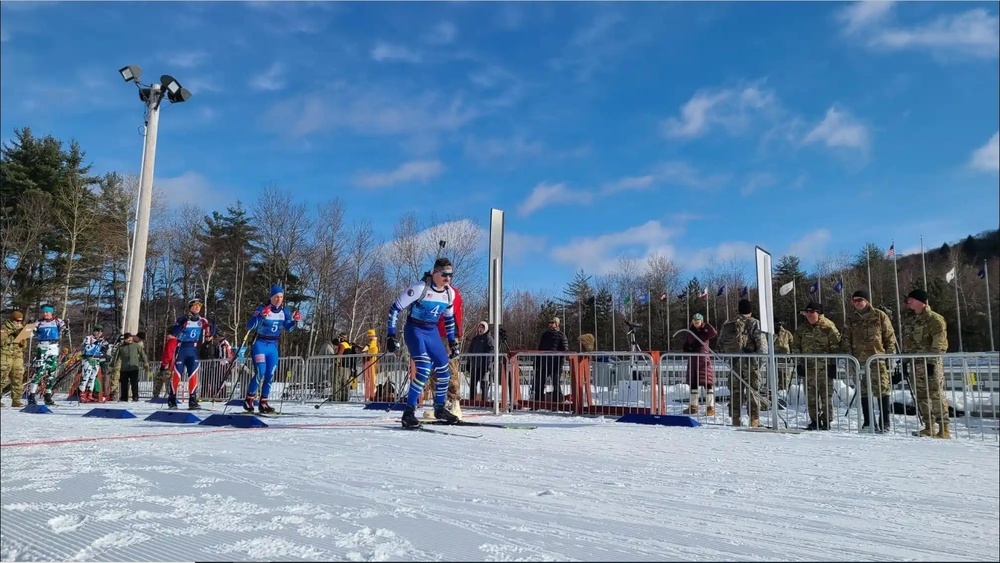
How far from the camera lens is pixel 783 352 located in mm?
10297

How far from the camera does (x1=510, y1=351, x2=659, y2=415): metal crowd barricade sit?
34.0 ft

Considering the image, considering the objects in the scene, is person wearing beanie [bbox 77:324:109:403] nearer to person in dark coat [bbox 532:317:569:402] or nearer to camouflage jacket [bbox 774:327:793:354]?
person in dark coat [bbox 532:317:569:402]

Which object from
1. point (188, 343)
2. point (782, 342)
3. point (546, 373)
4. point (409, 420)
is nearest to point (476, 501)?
point (409, 420)

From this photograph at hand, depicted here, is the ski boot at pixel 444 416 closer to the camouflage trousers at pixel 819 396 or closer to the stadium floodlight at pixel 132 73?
the camouflage trousers at pixel 819 396

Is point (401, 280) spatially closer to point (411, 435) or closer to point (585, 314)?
point (585, 314)

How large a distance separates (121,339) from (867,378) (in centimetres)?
1530

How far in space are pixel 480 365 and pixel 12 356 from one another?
27.7 ft

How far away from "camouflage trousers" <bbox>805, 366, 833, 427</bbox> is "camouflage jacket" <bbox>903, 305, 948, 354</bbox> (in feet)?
3.61

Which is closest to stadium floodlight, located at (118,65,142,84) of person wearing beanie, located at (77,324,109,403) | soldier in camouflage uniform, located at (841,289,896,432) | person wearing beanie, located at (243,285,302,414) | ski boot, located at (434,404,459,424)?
person wearing beanie, located at (77,324,109,403)

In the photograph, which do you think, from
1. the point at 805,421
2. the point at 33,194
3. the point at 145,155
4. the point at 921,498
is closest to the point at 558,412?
the point at 805,421

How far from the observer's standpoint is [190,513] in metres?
2.85

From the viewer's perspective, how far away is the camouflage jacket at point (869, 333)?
839 centimetres

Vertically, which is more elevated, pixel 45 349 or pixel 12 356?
pixel 45 349

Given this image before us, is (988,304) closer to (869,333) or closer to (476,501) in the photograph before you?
(476,501)
